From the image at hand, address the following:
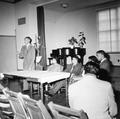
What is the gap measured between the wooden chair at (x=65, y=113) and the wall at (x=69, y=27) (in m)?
7.46

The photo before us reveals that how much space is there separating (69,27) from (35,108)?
806 centimetres

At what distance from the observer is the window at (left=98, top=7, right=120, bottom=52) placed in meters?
8.41

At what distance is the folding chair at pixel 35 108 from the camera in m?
1.85

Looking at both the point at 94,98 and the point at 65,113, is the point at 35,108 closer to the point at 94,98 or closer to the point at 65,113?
the point at 65,113

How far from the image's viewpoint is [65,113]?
1.76 metres

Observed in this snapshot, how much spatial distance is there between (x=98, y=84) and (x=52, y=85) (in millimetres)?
3475

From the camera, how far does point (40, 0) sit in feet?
23.9

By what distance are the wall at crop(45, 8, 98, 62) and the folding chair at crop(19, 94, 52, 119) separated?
7.18 metres

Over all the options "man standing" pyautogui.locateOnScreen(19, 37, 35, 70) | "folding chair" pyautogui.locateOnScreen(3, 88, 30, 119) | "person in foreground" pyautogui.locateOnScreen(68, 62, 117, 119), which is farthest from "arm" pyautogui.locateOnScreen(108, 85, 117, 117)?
"man standing" pyautogui.locateOnScreen(19, 37, 35, 70)

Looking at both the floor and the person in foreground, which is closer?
the person in foreground

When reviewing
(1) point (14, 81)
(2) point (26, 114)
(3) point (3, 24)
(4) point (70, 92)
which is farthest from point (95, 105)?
(3) point (3, 24)

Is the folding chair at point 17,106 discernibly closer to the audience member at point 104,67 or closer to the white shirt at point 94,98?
the white shirt at point 94,98

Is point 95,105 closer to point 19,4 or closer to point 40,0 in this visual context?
point 40,0

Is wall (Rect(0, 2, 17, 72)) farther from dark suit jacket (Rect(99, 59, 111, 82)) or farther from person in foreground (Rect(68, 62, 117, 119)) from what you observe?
person in foreground (Rect(68, 62, 117, 119))
